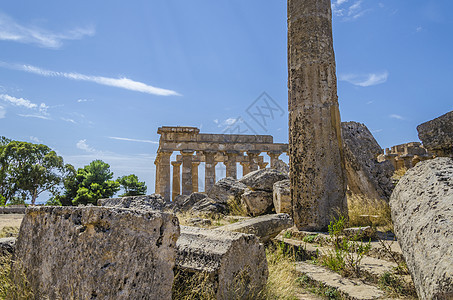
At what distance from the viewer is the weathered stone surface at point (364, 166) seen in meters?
8.91

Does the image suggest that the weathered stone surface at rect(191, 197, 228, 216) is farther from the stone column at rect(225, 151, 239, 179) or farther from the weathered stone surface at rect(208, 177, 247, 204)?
the stone column at rect(225, 151, 239, 179)

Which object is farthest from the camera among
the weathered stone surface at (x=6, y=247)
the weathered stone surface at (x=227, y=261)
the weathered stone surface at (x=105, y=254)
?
the weathered stone surface at (x=6, y=247)

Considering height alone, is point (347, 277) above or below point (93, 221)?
below

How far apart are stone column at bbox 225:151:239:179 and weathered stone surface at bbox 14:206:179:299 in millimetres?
25201

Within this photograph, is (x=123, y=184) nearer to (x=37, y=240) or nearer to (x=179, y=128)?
(x=179, y=128)

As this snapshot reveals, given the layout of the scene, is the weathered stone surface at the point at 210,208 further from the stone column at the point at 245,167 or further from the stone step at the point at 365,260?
the stone column at the point at 245,167

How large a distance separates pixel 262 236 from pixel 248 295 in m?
3.10

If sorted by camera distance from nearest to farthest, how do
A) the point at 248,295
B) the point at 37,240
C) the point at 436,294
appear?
the point at 436,294, the point at 37,240, the point at 248,295

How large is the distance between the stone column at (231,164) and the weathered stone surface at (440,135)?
2186cm

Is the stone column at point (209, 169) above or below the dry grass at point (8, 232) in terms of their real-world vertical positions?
above

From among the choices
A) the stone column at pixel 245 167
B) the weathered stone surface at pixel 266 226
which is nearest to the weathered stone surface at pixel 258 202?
the weathered stone surface at pixel 266 226

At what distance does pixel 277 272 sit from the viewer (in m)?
4.30

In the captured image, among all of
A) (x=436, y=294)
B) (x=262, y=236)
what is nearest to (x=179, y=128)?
(x=262, y=236)

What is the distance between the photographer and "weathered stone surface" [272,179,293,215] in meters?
8.73
